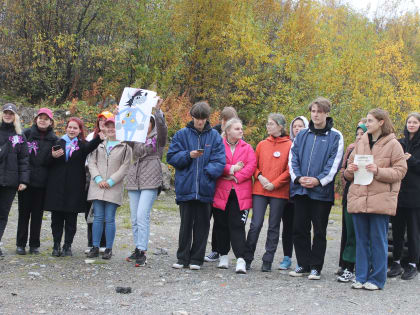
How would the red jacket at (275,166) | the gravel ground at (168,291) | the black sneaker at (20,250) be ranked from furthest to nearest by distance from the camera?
the black sneaker at (20,250) → the red jacket at (275,166) → the gravel ground at (168,291)

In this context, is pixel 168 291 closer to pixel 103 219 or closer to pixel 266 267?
pixel 266 267

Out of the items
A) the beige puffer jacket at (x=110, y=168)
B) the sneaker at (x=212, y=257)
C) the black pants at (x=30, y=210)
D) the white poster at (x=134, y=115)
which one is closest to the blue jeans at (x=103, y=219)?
the beige puffer jacket at (x=110, y=168)

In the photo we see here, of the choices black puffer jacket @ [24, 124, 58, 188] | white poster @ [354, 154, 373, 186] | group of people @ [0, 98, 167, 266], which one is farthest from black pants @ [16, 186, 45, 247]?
white poster @ [354, 154, 373, 186]

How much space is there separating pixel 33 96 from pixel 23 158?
14.5 m

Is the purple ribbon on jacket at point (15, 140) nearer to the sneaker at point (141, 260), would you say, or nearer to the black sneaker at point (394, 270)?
the sneaker at point (141, 260)

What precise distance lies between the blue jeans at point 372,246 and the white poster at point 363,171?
426 mm

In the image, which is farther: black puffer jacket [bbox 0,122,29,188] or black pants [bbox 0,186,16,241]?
black pants [bbox 0,186,16,241]

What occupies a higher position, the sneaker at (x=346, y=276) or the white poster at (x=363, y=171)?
the white poster at (x=363, y=171)

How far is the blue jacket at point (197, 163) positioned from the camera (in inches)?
283

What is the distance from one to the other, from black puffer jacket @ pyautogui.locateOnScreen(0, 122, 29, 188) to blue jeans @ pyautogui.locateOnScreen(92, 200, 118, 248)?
109cm

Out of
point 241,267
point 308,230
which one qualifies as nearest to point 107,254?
point 241,267

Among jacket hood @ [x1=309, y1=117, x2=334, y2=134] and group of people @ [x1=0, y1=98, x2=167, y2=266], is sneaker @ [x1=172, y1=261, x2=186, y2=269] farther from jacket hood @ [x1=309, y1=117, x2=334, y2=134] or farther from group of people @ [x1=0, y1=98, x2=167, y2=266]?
jacket hood @ [x1=309, y1=117, x2=334, y2=134]

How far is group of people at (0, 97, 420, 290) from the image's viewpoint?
6.98 m

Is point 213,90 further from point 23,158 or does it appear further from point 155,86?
point 23,158
